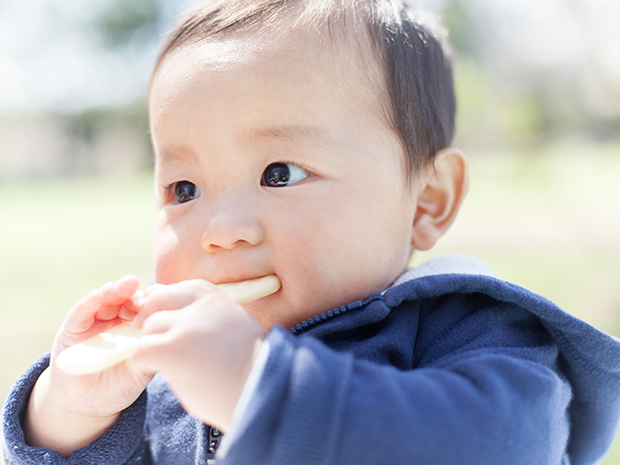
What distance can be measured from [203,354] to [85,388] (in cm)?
38

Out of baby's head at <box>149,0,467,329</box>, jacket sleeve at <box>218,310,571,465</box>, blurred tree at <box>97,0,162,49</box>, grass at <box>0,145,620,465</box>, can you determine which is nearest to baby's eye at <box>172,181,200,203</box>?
baby's head at <box>149,0,467,329</box>

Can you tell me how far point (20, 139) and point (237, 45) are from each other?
22.4 m

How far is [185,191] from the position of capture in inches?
43.4

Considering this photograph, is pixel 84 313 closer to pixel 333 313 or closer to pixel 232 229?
pixel 232 229

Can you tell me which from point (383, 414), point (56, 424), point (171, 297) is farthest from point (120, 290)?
point (383, 414)

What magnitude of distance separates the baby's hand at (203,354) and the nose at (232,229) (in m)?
0.20

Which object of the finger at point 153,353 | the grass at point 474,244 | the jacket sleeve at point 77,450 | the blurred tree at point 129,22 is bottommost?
the grass at point 474,244

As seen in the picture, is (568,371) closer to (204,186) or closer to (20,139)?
(204,186)

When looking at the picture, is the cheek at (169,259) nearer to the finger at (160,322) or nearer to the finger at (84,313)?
the finger at (84,313)

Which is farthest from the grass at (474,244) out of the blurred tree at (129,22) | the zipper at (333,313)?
the blurred tree at (129,22)

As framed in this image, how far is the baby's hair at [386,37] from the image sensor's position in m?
1.04

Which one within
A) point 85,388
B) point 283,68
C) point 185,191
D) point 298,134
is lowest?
point 85,388

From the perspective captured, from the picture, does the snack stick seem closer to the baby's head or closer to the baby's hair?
the baby's head

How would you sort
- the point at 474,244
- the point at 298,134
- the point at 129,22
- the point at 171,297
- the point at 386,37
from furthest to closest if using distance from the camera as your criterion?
1. the point at 129,22
2. the point at 474,244
3. the point at 386,37
4. the point at 298,134
5. the point at 171,297
